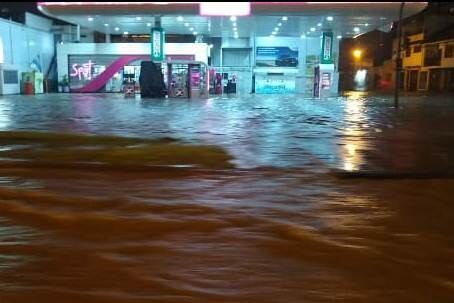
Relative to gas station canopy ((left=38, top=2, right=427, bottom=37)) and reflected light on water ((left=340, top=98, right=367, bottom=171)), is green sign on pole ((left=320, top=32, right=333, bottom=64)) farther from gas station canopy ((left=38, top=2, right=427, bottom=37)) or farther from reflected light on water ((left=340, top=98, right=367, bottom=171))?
reflected light on water ((left=340, top=98, right=367, bottom=171))

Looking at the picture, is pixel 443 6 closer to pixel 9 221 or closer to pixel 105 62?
pixel 105 62

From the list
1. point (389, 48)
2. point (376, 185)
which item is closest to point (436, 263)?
point (376, 185)

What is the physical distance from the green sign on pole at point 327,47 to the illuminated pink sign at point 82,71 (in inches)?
797

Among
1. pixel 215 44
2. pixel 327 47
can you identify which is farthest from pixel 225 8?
pixel 215 44

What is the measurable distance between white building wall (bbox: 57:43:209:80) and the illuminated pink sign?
2.59ft

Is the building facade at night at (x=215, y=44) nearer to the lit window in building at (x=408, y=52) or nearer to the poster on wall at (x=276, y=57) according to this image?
the poster on wall at (x=276, y=57)

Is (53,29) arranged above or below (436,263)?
Answer: above

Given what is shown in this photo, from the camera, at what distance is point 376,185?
19.0ft

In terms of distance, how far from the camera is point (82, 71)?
45500 mm

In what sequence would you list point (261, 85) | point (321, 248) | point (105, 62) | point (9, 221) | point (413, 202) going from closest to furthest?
point (321, 248)
point (9, 221)
point (413, 202)
point (105, 62)
point (261, 85)

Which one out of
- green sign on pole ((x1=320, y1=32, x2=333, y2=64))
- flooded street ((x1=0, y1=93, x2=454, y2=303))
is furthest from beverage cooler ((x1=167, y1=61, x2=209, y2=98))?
flooded street ((x1=0, y1=93, x2=454, y2=303))

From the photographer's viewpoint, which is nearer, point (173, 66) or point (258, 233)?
point (258, 233)

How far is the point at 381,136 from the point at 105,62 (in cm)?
3700

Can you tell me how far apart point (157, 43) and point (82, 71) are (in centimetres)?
1300
